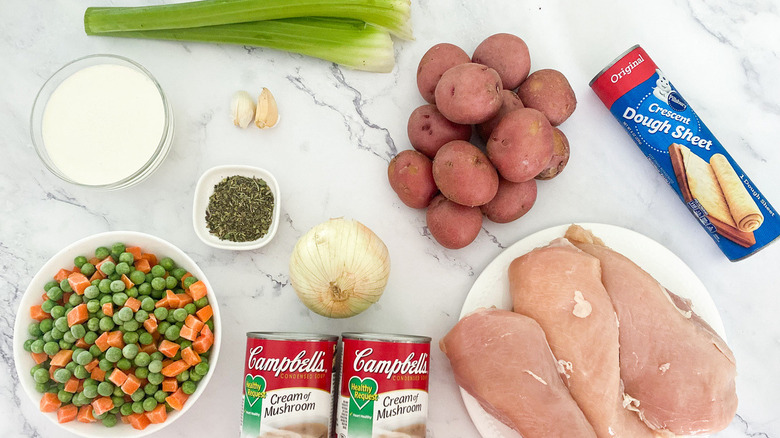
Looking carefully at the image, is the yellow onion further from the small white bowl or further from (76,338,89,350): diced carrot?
(76,338,89,350): diced carrot

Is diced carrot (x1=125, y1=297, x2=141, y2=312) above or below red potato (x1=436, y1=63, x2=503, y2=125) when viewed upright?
below

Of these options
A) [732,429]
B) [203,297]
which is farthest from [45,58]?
[732,429]

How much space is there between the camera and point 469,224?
1.27 m

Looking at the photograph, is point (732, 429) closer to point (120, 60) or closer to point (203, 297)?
point (203, 297)

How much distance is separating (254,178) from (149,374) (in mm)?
508

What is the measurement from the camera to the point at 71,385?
1.15 m

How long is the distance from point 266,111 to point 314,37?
0.75 feet

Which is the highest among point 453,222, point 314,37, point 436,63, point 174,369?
point 314,37

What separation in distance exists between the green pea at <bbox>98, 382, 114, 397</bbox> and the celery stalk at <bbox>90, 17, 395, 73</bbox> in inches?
33.8

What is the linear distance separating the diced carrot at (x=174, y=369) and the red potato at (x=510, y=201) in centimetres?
76

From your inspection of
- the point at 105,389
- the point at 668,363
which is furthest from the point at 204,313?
the point at 668,363

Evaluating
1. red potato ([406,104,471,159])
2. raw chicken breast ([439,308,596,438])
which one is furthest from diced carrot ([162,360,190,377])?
red potato ([406,104,471,159])

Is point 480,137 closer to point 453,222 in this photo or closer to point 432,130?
point 432,130

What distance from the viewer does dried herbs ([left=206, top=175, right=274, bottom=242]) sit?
1.34 m
